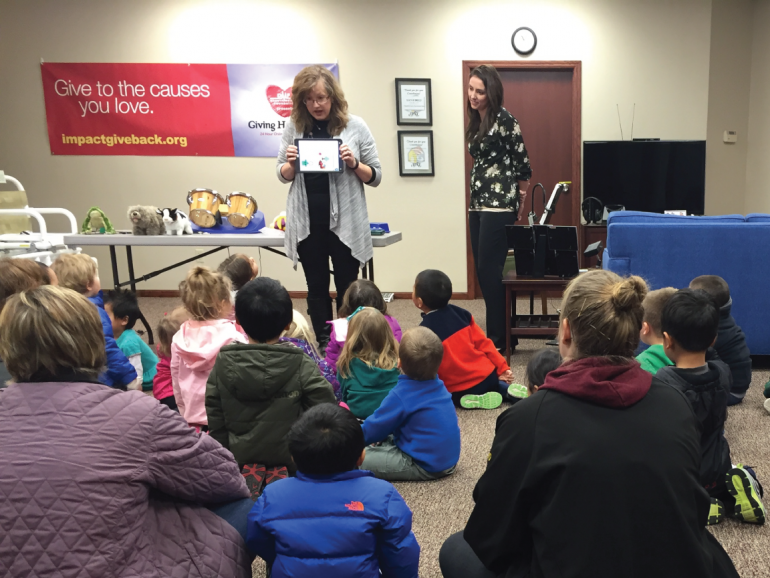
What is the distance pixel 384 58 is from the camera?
538 centimetres

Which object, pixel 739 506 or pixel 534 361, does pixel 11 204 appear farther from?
pixel 739 506

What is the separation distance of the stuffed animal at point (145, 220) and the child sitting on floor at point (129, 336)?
0.93 meters

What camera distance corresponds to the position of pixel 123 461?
109 cm

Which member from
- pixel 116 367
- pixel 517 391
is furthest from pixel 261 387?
pixel 517 391

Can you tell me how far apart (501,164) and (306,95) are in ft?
3.68

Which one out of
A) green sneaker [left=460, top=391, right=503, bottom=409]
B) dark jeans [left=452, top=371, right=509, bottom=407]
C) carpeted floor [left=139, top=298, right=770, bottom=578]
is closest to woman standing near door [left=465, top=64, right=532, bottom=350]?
carpeted floor [left=139, top=298, right=770, bottom=578]

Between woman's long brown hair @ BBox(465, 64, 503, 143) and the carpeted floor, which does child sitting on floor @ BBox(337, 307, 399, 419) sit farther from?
woman's long brown hair @ BBox(465, 64, 503, 143)

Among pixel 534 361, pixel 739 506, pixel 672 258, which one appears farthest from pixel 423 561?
pixel 672 258

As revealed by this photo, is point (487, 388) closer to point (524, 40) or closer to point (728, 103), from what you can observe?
point (524, 40)

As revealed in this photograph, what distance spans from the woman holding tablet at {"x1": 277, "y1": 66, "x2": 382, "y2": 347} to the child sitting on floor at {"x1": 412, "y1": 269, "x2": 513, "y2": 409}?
0.58 metres

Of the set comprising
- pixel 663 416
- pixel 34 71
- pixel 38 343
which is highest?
pixel 34 71

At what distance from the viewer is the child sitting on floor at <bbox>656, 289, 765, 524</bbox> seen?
1.89 meters

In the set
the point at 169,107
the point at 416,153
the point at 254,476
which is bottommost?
the point at 254,476

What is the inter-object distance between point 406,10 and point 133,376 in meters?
3.97
